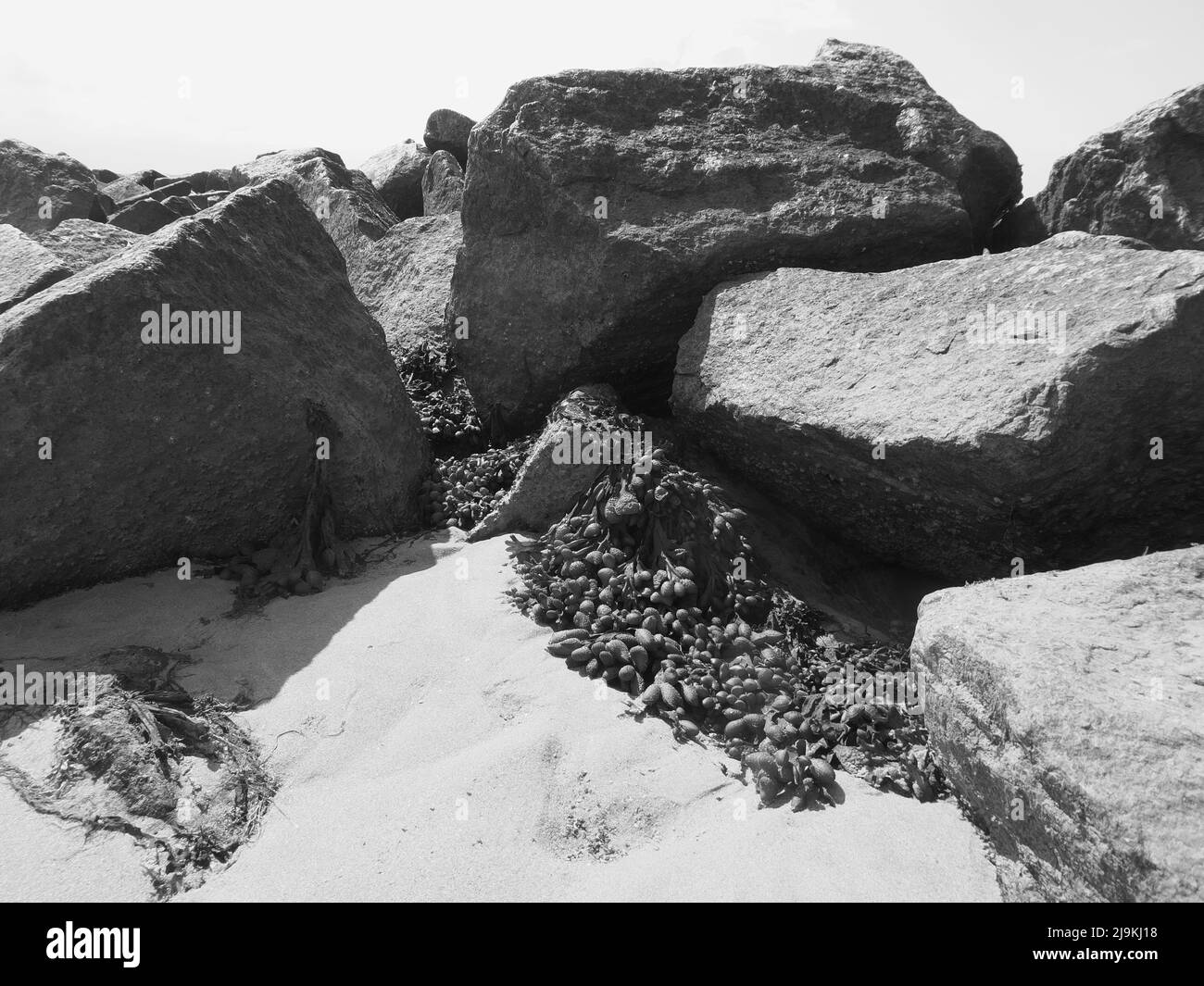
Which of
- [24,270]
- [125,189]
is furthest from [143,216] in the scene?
[24,270]

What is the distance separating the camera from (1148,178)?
5.84 meters

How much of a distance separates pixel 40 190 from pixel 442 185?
456 centimetres

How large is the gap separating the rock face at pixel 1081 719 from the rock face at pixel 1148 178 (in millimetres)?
3296

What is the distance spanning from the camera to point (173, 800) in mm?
3578

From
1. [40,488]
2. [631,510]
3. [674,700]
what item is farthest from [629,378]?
[40,488]

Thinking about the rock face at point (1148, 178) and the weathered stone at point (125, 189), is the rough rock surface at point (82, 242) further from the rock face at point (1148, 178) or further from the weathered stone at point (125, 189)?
the weathered stone at point (125, 189)

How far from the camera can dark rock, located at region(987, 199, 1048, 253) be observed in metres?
6.56

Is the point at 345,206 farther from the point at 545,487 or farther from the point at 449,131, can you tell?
the point at 449,131

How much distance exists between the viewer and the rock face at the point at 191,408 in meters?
4.69

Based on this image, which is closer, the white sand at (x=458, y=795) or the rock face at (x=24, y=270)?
the white sand at (x=458, y=795)

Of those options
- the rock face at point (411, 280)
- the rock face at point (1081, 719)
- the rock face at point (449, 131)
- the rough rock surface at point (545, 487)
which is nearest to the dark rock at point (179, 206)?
the rock face at point (449, 131)

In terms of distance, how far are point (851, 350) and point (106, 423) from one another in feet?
13.4

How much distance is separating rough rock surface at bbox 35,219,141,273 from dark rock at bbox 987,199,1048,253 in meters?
6.21

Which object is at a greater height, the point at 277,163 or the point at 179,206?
the point at 277,163
